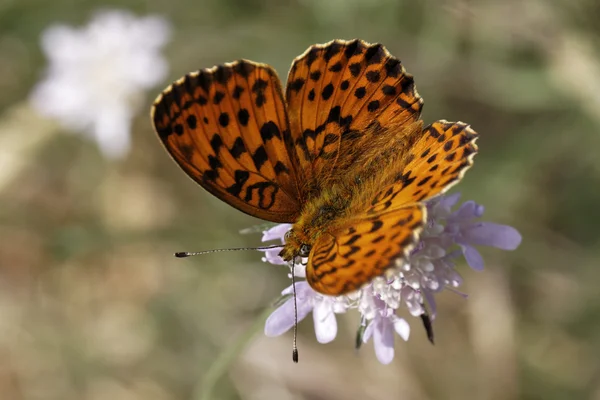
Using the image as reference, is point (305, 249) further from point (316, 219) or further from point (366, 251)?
point (366, 251)

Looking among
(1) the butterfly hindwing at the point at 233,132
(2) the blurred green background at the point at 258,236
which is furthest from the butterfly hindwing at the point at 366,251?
(2) the blurred green background at the point at 258,236

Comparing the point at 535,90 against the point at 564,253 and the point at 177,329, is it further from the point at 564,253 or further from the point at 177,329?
the point at 177,329

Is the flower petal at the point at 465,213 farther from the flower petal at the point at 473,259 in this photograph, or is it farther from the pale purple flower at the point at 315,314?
the pale purple flower at the point at 315,314

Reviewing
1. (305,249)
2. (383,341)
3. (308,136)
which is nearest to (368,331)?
(383,341)

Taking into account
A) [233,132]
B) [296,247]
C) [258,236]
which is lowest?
[258,236]

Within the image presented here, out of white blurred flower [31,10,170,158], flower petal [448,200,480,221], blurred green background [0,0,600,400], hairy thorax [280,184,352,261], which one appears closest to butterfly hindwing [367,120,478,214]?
hairy thorax [280,184,352,261]

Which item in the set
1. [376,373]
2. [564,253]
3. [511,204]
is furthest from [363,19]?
[376,373]
